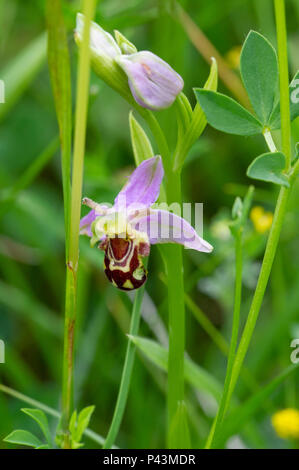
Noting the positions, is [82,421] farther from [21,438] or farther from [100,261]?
[100,261]

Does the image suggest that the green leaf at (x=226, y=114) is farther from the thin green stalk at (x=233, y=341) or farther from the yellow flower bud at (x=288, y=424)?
the yellow flower bud at (x=288, y=424)

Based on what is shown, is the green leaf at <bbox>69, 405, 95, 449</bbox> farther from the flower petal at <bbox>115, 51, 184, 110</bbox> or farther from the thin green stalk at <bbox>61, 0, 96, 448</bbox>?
the flower petal at <bbox>115, 51, 184, 110</bbox>

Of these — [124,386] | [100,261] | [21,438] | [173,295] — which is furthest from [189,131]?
[100,261]

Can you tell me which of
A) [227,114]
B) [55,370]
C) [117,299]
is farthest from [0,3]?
[227,114]

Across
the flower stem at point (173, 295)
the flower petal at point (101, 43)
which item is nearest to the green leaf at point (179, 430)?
the flower stem at point (173, 295)

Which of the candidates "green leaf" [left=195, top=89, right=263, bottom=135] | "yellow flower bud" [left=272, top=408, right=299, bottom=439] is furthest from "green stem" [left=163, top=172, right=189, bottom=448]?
"yellow flower bud" [left=272, top=408, right=299, bottom=439]
